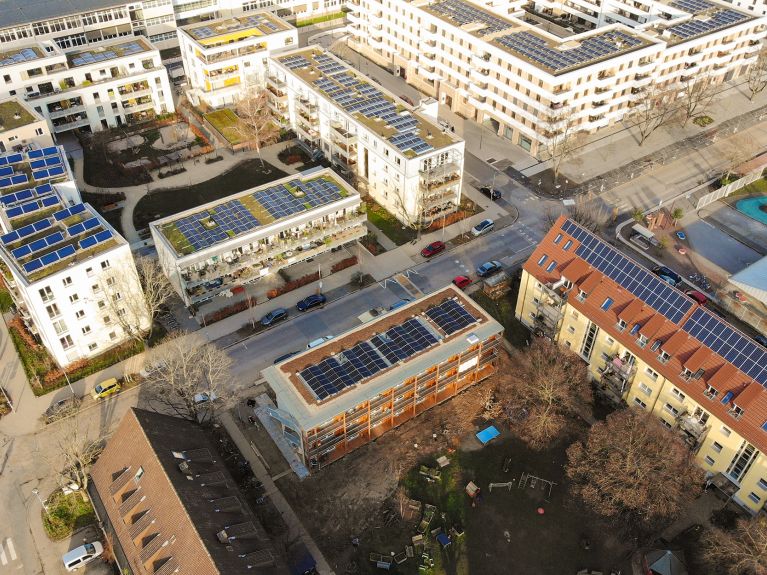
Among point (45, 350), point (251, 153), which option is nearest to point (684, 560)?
point (45, 350)

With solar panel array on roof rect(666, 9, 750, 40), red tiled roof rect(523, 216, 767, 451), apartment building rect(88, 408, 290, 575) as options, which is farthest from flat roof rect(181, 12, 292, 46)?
apartment building rect(88, 408, 290, 575)

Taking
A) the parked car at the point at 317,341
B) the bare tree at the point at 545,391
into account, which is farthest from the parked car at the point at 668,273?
the parked car at the point at 317,341

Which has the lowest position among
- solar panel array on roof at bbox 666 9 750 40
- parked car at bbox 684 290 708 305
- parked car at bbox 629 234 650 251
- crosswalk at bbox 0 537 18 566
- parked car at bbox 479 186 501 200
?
crosswalk at bbox 0 537 18 566

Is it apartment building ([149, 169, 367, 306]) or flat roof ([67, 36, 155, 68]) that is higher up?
flat roof ([67, 36, 155, 68])

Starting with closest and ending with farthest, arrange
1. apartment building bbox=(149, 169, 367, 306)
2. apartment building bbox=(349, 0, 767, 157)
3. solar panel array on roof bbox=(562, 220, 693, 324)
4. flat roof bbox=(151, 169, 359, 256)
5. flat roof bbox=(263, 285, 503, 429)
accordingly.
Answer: flat roof bbox=(263, 285, 503, 429)
solar panel array on roof bbox=(562, 220, 693, 324)
apartment building bbox=(149, 169, 367, 306)
flat roof bbox=(151, 169, 359, 256)
apartment building bbox=(349, 0, 767, 157)

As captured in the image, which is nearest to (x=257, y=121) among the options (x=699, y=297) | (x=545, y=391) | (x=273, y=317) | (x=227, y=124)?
(x=227, y=124)

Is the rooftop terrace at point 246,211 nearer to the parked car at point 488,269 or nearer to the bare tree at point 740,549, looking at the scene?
the parked car at point 488,269

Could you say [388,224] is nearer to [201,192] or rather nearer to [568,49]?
[201,192]

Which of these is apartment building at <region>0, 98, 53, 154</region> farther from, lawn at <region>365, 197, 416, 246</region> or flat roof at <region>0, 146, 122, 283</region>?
lawn at <region>365, 197, 416, 246</region>
